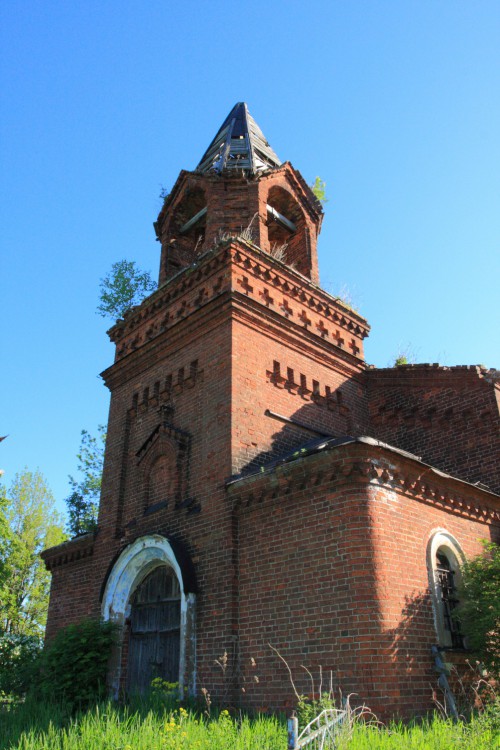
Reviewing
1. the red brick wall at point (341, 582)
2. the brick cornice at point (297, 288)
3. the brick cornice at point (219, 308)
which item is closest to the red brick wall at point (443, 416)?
the brick cornice at point (219, 308)

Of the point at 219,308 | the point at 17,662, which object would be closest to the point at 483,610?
the point at 219,308

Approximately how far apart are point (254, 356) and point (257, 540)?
3.38 meters

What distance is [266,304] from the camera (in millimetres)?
11016

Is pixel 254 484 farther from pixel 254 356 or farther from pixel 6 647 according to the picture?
pixel 6 647

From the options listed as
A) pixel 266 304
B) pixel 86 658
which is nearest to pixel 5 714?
pixel 86 658

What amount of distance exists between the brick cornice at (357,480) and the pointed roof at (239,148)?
7761 mm

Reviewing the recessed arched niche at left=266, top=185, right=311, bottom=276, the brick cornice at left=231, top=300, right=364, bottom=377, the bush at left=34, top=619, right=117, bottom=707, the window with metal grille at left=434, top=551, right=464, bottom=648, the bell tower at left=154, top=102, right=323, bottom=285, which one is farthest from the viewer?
the recessed arched niche at left=266, top=185, right=311, bottom=276

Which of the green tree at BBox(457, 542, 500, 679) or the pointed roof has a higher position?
the pointed roof

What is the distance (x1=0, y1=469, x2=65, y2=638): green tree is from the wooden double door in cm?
1773

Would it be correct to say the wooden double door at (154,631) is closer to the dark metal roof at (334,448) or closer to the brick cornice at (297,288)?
the dark metal roof at (334,448)

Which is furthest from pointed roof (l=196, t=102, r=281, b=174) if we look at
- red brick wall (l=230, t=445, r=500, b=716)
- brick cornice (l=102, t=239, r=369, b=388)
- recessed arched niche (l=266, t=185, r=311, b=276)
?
red brick wall (l=230, t=445, r=500, b=716)

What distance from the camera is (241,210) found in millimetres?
12742

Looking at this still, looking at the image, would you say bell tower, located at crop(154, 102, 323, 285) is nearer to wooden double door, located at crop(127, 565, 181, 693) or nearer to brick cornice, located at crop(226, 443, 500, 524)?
brick cornice, located at crop(226, 443, 500, 524)

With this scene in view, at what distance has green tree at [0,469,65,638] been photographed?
86.4ft
